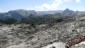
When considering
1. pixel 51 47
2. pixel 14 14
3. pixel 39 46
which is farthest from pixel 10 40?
pixel 14 14

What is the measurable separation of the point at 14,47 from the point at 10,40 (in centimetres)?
595

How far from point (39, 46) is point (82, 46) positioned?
25.7 ft

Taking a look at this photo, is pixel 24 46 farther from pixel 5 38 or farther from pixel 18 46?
pixel 5 38

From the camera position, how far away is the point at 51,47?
64.7ft

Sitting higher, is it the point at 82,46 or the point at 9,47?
the point at 82,46

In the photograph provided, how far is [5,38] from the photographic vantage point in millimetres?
31516

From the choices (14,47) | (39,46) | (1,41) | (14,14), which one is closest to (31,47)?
(39,46)

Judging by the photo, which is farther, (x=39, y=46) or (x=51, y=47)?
(x=39, y=46)

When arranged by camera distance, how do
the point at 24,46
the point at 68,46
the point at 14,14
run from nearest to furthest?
the point at 68,46
the point at 24,46
the point at 14,14

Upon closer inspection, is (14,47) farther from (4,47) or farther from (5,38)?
(5,38)

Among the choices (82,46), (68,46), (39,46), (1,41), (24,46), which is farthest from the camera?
(1,41)

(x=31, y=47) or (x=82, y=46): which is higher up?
(x=82, y=46)

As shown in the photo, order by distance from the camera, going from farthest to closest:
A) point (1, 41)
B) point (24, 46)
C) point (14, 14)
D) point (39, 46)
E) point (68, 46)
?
1. point (14, 14)
2. point (1, 41)
3. point (24, 46)
4. point (39, 46)
5. point (68, 46)

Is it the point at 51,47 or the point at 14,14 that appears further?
the point at 14,14
